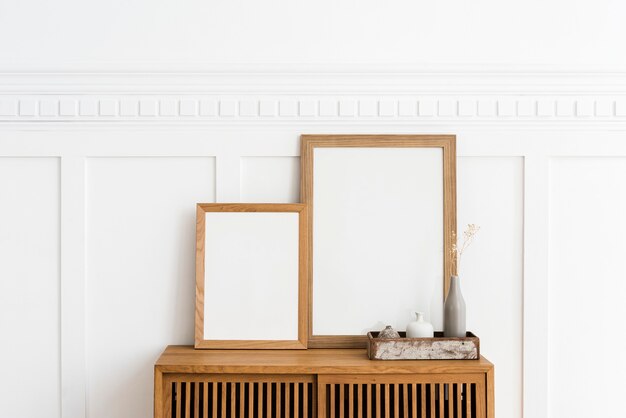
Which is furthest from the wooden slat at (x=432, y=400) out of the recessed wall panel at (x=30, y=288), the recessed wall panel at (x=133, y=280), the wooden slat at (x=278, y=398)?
the recessed wall panel at (x=30, y=288)

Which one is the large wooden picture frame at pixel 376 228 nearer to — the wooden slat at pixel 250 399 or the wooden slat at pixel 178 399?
the wooden slat at pixel 250 399

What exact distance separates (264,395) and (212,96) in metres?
1.06

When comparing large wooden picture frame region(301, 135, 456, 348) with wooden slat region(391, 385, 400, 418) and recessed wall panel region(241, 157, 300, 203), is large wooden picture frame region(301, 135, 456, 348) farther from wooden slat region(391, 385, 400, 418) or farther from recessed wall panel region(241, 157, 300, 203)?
wooden slat region(391, 385, 400, 418)

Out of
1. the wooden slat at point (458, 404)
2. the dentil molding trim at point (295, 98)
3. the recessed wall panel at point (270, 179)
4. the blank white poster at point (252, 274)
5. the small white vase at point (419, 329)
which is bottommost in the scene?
the wooden slat at point (458, 404)

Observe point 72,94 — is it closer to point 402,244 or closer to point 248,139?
point 248,139

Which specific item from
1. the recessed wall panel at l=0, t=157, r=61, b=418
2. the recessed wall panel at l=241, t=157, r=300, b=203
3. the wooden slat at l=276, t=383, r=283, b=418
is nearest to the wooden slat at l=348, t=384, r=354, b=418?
the wooden slat at l=276, t=383, r=283, b=418

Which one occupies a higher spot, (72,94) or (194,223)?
(72,94)

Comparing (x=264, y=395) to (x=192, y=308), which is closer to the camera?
(x=264, y=395)

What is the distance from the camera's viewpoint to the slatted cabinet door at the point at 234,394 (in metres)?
1.78

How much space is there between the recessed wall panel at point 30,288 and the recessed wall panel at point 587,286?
182 centimetres

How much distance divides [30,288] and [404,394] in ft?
4.53

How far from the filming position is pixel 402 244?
204cm

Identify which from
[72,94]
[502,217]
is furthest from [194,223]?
[502,217]

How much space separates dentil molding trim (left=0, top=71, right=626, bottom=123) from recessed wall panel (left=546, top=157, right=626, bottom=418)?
0.23m
